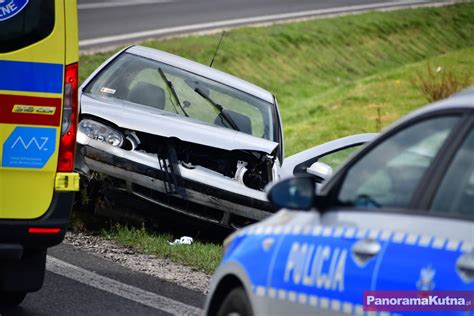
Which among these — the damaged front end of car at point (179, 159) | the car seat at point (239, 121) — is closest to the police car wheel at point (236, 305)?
the damaged front end of car at point (179, 159)

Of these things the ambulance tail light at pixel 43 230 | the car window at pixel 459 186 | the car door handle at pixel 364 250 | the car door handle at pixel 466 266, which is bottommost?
the ambulance tail light at pixel 43 230

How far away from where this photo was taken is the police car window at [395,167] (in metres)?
4.26

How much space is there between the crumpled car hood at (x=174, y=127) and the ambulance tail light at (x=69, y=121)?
2.40m

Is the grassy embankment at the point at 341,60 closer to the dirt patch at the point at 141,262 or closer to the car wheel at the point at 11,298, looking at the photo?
the dirt patch at the point at 141,262

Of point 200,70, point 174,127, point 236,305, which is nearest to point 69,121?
point 236,305

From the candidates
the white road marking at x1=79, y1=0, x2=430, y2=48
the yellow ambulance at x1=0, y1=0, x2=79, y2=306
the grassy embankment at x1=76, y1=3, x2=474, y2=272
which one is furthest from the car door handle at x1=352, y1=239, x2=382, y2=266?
the white road marking at x1=79, y1=0, x2=430, y2=48

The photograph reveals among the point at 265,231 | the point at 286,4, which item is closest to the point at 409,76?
the point at 286,4

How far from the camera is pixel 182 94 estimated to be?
10461 millimetres

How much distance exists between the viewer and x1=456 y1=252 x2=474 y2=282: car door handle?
388 centimetres

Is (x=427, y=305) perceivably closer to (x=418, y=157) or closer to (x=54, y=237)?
(x=418, y=157)

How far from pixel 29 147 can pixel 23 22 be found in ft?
2.19

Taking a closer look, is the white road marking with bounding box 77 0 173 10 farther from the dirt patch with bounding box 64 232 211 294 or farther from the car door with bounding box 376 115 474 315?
the car door with bounding box 376 115 474 315

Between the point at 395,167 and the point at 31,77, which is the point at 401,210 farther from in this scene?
the point at 31,77

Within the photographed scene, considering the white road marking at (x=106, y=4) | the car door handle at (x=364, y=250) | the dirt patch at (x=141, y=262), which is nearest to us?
the car door handle at (x=364, y=250)
